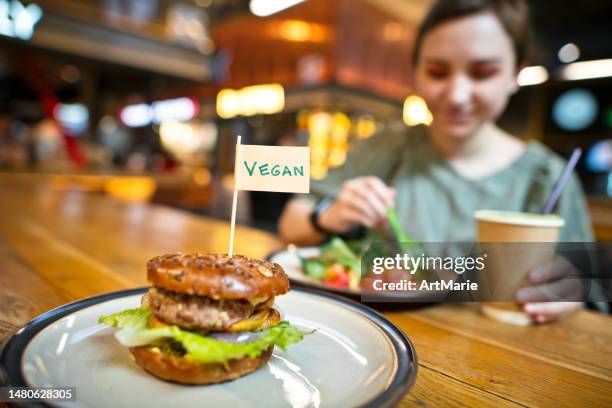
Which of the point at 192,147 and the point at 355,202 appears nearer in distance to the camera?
the point at 355,202

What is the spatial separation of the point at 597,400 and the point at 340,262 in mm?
638

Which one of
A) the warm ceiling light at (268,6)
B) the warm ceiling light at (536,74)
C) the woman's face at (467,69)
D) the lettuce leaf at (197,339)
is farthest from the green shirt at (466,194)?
the warm ceiling light at (268,6)

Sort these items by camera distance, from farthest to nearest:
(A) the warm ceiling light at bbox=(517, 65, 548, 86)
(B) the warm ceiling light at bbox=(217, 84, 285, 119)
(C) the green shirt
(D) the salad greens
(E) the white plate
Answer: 1. (B) the warm ceiling light at bbox=(217, 84, 285, 119)
2. (A) the warm ceiling light at bbox=(517, 65, 548, 86)
3. (C) the green shirt
4. (D) the salad greens
5. (E) the white plate

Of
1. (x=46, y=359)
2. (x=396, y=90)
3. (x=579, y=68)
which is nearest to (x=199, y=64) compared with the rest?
(x=396, y=90)

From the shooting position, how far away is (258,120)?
1136 cm

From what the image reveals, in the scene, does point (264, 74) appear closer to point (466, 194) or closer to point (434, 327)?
point (466, 194)

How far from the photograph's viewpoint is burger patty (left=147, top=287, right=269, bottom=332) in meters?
0.57

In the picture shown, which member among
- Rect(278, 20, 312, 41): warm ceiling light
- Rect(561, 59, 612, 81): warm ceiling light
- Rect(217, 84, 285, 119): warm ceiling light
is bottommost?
Rect(217, 84, 285, 119): warm ceiling light

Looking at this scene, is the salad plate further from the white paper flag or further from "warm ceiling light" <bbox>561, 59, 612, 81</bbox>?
"warm ceiling light" <bbox>561, 59, 612, 81</bbox>

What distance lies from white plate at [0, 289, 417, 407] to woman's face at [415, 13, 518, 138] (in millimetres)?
878

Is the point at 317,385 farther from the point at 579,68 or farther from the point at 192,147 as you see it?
the point at 192,147

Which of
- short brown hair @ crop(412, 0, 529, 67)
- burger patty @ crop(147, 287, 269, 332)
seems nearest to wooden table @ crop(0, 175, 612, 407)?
burger patty @ crop(147, 287, 269, 332)

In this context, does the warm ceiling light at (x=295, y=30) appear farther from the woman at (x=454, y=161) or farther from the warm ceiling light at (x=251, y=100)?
the woman at (x=454, y=161)

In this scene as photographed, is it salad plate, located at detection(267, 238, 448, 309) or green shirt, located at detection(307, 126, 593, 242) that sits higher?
green shirt, located at detection(307, 126, 593, 242)
